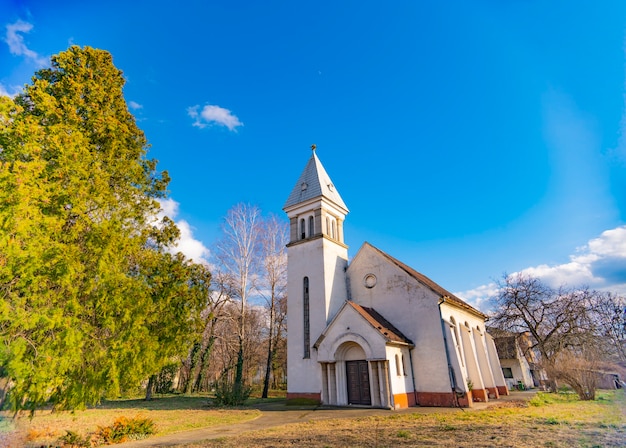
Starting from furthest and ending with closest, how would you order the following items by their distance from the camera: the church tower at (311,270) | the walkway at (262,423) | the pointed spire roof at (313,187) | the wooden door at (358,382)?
1. the pointed spire roof at (313,187)
2. the church tower at (311,270)
3. the wooden door at (358,382)
4. the walkway at (262,423)

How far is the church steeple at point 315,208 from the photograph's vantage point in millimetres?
24141

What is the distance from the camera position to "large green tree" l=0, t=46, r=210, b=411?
27.5 ft

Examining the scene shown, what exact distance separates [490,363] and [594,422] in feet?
51.5

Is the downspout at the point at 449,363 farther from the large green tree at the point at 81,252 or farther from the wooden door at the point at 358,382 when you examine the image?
the large green tree at the point at 81,252

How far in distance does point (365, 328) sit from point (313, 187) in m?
10.8

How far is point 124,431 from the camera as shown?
10.6m

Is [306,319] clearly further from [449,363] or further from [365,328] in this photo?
[449,363]

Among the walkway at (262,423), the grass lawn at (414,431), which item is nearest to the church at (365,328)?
the walkway at (262,423)

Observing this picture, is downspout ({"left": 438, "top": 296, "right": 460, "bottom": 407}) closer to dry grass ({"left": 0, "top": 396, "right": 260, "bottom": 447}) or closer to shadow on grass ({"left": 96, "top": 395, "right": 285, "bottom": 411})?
dry grass ({"left": 0, "top": 396, "right": 260, "bottom": 447})

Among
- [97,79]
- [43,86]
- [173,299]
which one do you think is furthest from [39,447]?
[97,79]

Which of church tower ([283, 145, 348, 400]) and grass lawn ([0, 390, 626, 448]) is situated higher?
church tower ([283, 145, 348, 400])

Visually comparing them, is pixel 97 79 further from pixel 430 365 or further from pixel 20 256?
pixel 430 365

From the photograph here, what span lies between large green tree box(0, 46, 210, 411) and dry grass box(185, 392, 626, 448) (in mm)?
3696

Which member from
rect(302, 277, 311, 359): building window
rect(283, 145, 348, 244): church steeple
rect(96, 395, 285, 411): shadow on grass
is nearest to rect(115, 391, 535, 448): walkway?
rect(302, 277, 311, 359): building window
